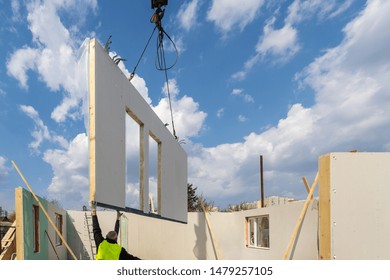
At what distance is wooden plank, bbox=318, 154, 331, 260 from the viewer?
17.6ft

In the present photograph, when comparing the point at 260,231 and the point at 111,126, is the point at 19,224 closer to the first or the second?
the point at 111,126

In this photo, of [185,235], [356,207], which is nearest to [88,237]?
[185,235]

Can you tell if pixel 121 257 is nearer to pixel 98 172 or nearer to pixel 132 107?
pixel 98 172

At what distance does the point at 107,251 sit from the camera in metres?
5.07

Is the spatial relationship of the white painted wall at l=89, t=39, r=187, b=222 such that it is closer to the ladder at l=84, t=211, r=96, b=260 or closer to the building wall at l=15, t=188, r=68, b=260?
the building wall at l=15, t=188, r=68, b=260

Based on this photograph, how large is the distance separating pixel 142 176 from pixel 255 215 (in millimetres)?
6255

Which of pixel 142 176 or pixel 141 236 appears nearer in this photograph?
pixel 142 176

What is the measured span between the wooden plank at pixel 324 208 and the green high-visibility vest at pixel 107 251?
2.85 meters

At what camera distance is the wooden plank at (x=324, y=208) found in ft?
17.6

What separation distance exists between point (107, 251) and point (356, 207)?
349 cm

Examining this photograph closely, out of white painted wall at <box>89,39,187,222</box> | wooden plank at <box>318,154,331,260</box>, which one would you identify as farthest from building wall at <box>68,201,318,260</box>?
wooden plank at <box>318,154,331,260</box>

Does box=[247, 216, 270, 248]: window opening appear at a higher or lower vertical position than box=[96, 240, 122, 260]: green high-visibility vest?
lower

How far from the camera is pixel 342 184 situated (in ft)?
17.7
